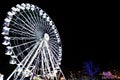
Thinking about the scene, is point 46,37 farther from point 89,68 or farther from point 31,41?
point 89,68

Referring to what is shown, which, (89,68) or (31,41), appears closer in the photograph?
(31,41)

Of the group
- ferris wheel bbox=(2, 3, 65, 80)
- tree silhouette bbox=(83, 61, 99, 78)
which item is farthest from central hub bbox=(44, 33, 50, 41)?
tree silhouette bbox=(83, 61, 99, 78)

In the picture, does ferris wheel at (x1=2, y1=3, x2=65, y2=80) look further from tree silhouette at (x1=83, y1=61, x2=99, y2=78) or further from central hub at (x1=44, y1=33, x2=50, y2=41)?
tree silhouette at (x1=83, y1=61, x2=99, y2=78)

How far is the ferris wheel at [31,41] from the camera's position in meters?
22.7

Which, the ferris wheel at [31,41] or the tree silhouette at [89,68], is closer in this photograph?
the ferris wheel at [31,41]

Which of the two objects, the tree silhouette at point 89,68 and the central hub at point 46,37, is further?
the tree silhouette at point 89,68

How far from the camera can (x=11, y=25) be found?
2295 cm

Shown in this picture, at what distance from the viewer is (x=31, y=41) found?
24.5 meters

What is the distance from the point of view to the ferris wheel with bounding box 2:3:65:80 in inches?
893

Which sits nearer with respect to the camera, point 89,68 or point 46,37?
point 46,37

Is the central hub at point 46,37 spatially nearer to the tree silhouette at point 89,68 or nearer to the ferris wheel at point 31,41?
the ferris wheel at point 31,41

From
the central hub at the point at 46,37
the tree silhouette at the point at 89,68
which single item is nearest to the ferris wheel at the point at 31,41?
the central hub at the point at 46,37

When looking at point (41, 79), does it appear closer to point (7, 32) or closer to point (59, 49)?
point (59, 49)

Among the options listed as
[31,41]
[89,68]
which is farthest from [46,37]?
[89,68]
